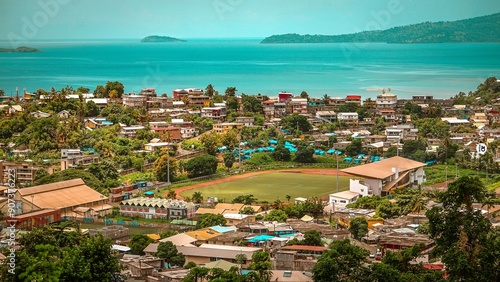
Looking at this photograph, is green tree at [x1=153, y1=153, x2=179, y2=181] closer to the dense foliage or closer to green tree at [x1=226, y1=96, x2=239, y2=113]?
green tree at [x1=226, y1=96, x2=239, y2=113]

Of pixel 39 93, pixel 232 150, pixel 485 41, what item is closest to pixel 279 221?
pixel 232 150

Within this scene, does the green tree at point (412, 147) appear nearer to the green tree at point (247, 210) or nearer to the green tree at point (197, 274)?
the green tree at point (247, 210)

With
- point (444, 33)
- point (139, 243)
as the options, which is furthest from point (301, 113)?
point (444, 33)

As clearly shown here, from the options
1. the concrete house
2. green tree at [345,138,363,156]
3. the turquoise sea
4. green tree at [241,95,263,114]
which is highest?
the turquoise sea

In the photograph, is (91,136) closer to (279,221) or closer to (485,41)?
(279,221)

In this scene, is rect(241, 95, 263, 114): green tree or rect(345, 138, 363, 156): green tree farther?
rect(241, 95, 263, 114): green tree

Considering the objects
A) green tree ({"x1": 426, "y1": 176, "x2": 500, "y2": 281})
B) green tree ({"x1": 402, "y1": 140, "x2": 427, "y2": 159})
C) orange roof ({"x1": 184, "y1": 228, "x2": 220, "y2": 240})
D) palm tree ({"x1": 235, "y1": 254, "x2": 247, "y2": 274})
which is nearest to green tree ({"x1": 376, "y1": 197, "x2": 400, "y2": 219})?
orange roof ({"x1": 184, "y1": 228, "x2": 220, "y2": 240})
